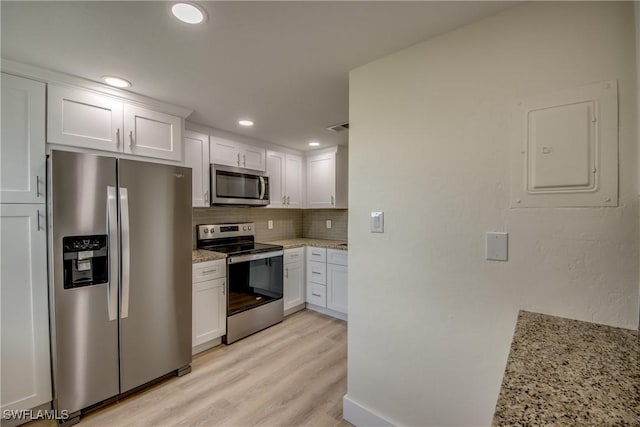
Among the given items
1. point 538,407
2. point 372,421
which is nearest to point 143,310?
point 372,421

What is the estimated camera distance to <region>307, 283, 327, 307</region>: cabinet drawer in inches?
135

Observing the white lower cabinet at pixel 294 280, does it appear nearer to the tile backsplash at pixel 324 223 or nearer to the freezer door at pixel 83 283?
the tile backsplash at pixel 324 223

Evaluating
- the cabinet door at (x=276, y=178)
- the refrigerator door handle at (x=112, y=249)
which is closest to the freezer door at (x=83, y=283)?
the refrigerator door handle at (x=112, y=249)

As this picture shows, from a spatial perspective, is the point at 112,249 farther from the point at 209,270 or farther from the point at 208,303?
the point at 208,303

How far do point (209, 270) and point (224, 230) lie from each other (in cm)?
82

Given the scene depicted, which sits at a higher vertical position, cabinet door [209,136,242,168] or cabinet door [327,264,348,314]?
cabinet door [209,136,242,168]

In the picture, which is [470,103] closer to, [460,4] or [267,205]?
[460,4]

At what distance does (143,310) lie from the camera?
193 cm

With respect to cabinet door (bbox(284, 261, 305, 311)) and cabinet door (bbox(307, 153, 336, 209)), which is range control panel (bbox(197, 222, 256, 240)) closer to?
cabinet door (bbox(284, 261, 305, 311))

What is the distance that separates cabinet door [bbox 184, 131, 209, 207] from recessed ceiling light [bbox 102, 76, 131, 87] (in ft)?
2.62

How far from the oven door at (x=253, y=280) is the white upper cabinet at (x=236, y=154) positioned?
109cm

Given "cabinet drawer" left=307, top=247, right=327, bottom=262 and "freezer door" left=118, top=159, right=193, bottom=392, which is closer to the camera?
"freezer door" left=118, top=159, right=193, bottom=392

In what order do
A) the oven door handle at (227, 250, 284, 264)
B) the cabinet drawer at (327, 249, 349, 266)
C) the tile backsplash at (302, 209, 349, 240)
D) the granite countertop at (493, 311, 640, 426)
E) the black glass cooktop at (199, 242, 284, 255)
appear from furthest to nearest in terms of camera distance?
the tile backsplash at (302, 209, 349, 240)
the cabinet drawer at (327, 249, 349, 266)
the black glass cooktop at (199, 242, 284, 255)
the oven door handle at (227, 250, 284, 264)
the granite countertop at (493, 311, 640, 426)

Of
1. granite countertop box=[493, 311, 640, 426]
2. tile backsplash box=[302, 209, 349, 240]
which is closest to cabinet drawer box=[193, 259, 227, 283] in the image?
tile backsplash box=[302, 209, 349, 240]
